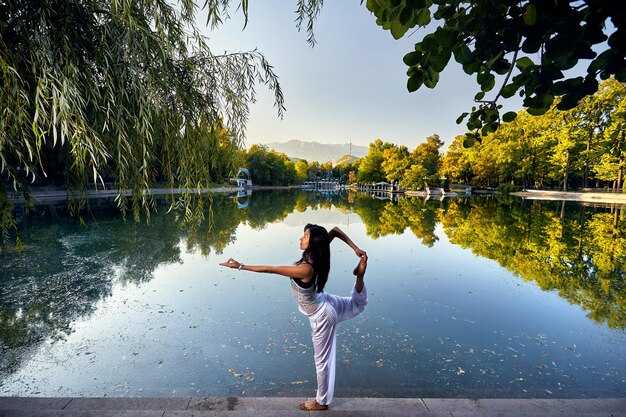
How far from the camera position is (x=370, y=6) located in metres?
1.86

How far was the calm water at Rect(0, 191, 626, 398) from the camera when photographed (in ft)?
15.2

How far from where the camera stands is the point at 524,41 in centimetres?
193

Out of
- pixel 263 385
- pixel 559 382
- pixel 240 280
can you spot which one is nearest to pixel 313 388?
pixel 263 385

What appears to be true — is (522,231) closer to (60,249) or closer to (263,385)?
(263,385)

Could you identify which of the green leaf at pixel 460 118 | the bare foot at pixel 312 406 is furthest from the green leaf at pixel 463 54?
the bare foot at pixel 312 406

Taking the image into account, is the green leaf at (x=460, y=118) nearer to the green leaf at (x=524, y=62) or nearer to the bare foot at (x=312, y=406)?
the green leaf at (x=524, y=62)

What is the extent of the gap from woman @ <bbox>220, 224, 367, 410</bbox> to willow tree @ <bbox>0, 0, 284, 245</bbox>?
4.82ft

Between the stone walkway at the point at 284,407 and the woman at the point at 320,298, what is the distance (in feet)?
1.05

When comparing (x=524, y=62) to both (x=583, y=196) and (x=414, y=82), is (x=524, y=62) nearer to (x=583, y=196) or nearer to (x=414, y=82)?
(x=414, y=82)

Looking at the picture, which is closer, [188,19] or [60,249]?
[188,19]

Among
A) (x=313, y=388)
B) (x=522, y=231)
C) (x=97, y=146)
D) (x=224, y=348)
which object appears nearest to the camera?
(x=97, y=146)

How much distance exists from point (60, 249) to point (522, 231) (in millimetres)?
21191

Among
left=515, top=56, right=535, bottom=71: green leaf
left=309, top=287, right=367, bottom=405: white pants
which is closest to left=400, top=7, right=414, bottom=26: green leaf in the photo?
left=515, top=56, right=535, bottom=71: green leaf

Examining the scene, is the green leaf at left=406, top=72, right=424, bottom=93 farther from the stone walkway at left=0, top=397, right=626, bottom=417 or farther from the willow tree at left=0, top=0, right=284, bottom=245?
the stone walkway at left=0, top=397, right=626, bottom=417
